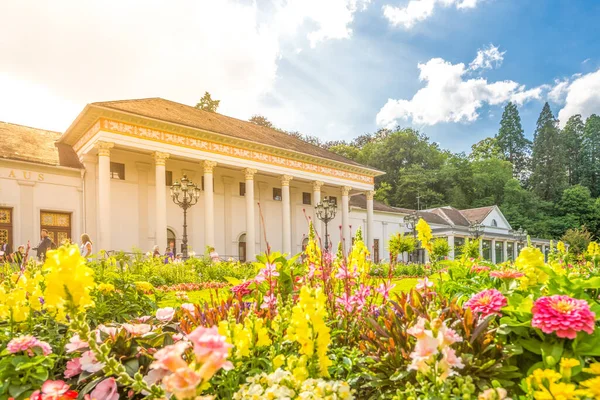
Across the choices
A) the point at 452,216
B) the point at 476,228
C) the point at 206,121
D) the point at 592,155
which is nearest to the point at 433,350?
the point at 206,121

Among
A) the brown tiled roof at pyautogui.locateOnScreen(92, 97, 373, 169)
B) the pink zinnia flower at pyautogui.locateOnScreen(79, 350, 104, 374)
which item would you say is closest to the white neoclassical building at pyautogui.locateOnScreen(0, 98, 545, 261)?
the brown tiled roof at pyautogui.locateOnScreen(92, 97, 373, 169)

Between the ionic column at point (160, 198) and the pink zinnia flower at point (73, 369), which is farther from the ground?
the ionic column at point (160, 198)

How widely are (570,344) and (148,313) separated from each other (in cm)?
325

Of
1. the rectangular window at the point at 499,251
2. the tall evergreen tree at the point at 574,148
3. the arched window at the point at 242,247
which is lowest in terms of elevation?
the rectangular window at the point at 499,251

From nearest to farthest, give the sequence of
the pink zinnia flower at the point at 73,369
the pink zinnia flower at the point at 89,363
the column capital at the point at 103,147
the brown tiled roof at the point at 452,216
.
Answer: the pink zinnia flower at the point at 89,363, the pink zinnia flower at the point at 73,369, the column capital at the point at 103,147, the brown tiled roof at the point at 452,216

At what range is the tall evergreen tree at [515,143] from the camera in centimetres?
7212

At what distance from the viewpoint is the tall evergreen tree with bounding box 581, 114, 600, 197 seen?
67250 millimetres

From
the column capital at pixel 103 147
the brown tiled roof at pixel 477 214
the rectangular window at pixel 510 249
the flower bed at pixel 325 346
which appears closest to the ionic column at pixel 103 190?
the column capital at pixel 103 147

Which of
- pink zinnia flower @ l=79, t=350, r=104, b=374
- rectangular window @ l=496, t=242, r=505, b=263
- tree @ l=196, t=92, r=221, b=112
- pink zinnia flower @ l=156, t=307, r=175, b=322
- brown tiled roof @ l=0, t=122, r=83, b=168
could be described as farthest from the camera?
rectangular window @ l=496, t=242, r=505, b=263

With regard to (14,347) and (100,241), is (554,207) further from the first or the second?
(14,347)

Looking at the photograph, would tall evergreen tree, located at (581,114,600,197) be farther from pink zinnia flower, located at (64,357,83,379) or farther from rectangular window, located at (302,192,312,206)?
pink zinnia flower, located at (64,357,83,379)

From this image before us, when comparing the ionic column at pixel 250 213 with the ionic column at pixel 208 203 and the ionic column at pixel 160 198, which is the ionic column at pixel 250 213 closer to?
the ionic column at pixel 208 203

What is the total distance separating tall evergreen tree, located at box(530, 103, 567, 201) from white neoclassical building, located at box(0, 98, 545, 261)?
138 ft

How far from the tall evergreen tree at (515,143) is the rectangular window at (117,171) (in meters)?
64.0
